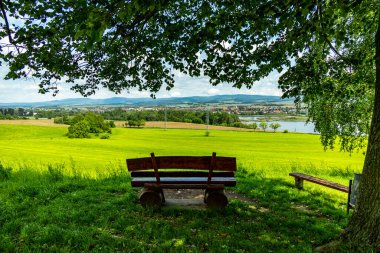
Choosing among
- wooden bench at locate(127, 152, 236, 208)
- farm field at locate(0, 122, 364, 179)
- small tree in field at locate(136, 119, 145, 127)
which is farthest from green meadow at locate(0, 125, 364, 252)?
small tree in field at locate(136, 119, 145, 127)

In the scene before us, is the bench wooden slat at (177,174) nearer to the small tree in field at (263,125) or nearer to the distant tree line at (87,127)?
the distant tree line at (87,127)

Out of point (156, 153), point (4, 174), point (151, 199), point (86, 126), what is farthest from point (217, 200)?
point (86, 126)

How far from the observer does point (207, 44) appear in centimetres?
759

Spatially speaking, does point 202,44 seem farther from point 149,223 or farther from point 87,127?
point 87,127

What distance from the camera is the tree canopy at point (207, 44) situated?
5.59m

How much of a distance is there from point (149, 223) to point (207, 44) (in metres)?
4.59

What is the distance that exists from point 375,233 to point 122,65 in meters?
7.65

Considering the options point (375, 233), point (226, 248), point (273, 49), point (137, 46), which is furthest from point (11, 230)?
point (273, 49)

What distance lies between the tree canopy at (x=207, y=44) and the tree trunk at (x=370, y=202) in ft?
0.07

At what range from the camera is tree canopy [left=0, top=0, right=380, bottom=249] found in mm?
5586

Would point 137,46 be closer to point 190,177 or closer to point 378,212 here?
point 190,177

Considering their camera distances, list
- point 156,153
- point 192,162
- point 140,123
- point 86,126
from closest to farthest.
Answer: point 192,162 < point 156,153 < point 86,126 < point 140,123

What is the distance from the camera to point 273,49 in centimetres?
784

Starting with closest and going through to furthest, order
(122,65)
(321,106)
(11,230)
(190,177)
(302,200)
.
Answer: (11,230) < (190,177) < (302,200) < (122,65) < (321,106)
